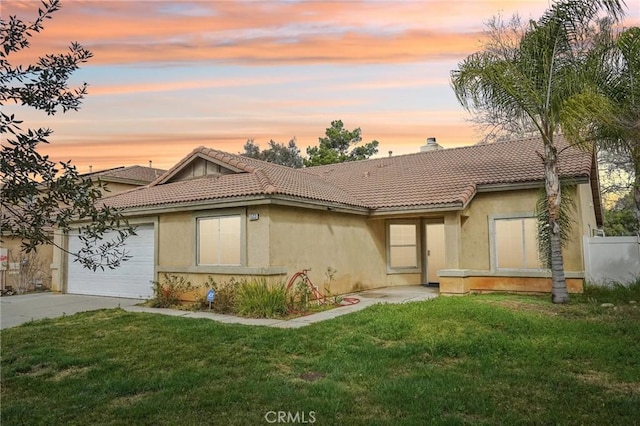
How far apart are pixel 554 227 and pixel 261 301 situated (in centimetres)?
710

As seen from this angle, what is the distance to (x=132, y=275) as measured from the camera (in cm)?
1442

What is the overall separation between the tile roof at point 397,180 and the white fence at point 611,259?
2.14 m

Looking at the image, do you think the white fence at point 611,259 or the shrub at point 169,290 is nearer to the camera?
the shrub at point 169,290

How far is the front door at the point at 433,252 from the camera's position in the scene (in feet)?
53.6

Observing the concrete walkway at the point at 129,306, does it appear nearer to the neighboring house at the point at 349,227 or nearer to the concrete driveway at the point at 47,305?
the concrete driveway at the point at 47,305

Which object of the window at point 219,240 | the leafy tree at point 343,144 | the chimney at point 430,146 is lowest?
the window at point 219,240

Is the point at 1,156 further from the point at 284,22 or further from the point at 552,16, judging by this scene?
the point at 552,16

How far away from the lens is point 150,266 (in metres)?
14.0

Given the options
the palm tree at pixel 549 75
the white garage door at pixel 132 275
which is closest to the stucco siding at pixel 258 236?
the white garage door at pixel 132 275

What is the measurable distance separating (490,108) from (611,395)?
27.7 feet

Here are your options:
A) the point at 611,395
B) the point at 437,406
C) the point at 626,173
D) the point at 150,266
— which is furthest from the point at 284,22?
the point at 626,173

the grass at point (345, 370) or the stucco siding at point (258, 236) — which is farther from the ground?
the stucco siding at point (258, 236)

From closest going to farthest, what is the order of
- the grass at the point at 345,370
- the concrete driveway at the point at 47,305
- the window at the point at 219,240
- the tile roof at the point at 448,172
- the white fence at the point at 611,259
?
the grass at the point at 345,370 → the concrete driveway at the point at 47,305 → the window at the point at 219,240 → the white fence at the point at 611,259 → the tile roof at the point at 448,172

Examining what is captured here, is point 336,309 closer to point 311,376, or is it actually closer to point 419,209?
point 419,209
